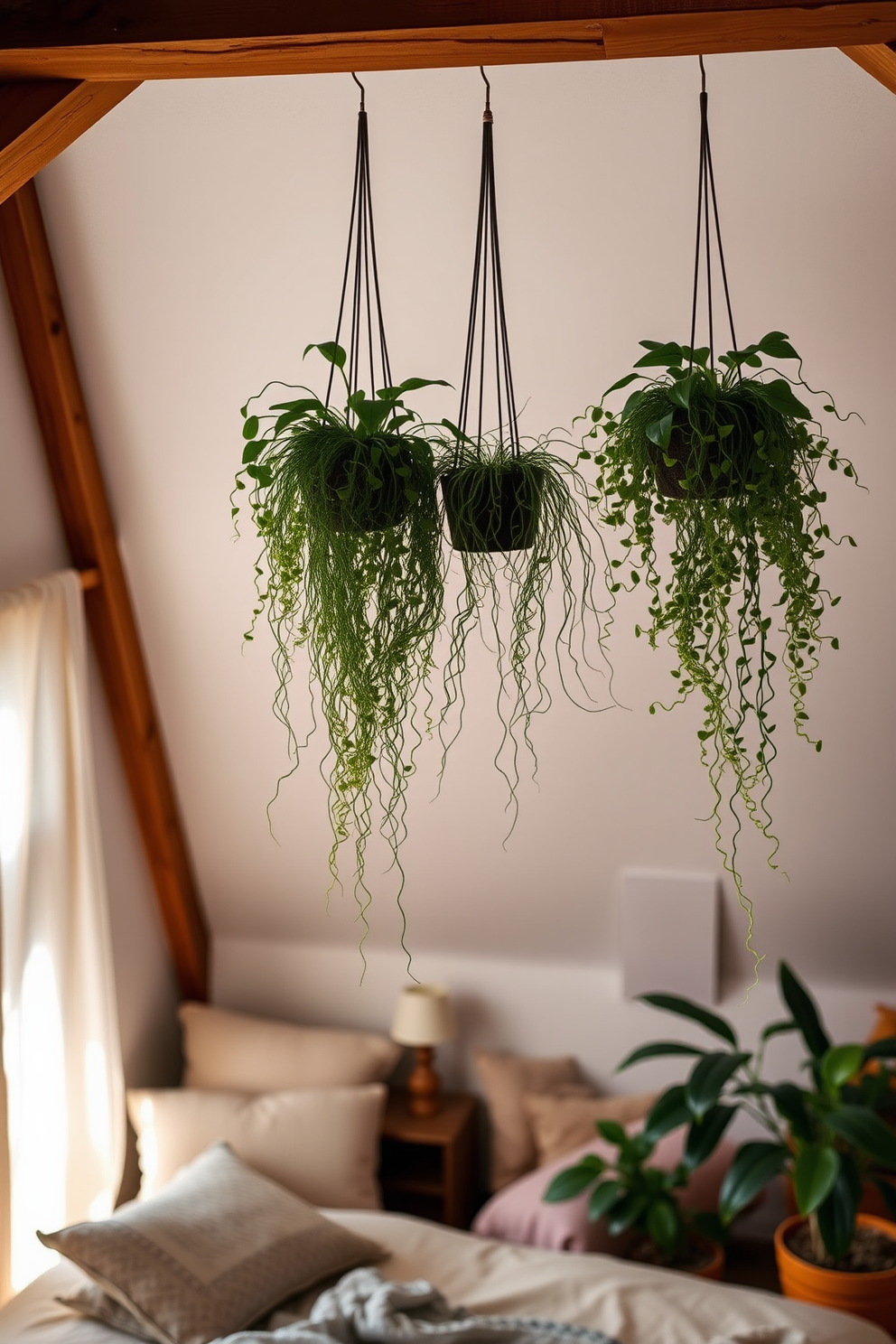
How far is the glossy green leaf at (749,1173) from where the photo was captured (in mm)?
3047

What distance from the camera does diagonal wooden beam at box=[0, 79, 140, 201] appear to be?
5.72 ft

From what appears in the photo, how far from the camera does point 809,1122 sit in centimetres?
319

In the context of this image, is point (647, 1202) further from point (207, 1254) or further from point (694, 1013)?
point (207, 1254)

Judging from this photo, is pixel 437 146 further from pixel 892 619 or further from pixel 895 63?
pixel 892 619

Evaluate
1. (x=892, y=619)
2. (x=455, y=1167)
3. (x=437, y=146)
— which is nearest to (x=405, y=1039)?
(x=455, y=1167)

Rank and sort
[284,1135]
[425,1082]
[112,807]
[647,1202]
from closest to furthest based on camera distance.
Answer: [647,1202] < [284,1135] < [112,807] < [425,1082]

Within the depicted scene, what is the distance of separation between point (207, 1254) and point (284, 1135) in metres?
0.82

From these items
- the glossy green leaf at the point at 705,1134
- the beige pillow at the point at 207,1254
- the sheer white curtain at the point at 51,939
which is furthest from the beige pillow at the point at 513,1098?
the sheer white curtain at the point at 51,939

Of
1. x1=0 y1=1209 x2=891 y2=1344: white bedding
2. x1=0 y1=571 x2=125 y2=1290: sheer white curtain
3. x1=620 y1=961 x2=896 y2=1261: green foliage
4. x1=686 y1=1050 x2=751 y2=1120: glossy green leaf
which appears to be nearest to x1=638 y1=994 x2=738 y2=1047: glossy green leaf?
x1=620 y1=961 x2=896 y2=1261: green foliage

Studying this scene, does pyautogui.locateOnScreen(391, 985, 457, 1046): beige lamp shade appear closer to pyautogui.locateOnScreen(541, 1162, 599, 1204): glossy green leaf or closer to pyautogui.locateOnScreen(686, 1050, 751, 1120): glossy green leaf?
pyautogui.locateOnScreen(541, 1162, 599, 1204): glossy green leaf

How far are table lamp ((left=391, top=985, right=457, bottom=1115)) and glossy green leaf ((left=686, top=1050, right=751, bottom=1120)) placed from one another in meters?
0.93

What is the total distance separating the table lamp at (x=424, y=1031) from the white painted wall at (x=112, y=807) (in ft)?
2.58

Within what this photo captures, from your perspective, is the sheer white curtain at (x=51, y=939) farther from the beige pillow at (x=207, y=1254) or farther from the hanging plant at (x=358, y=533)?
the hanging plant at (x=358, y=533)

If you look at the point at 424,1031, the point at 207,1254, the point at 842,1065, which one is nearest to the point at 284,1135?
the point at 424,1031
